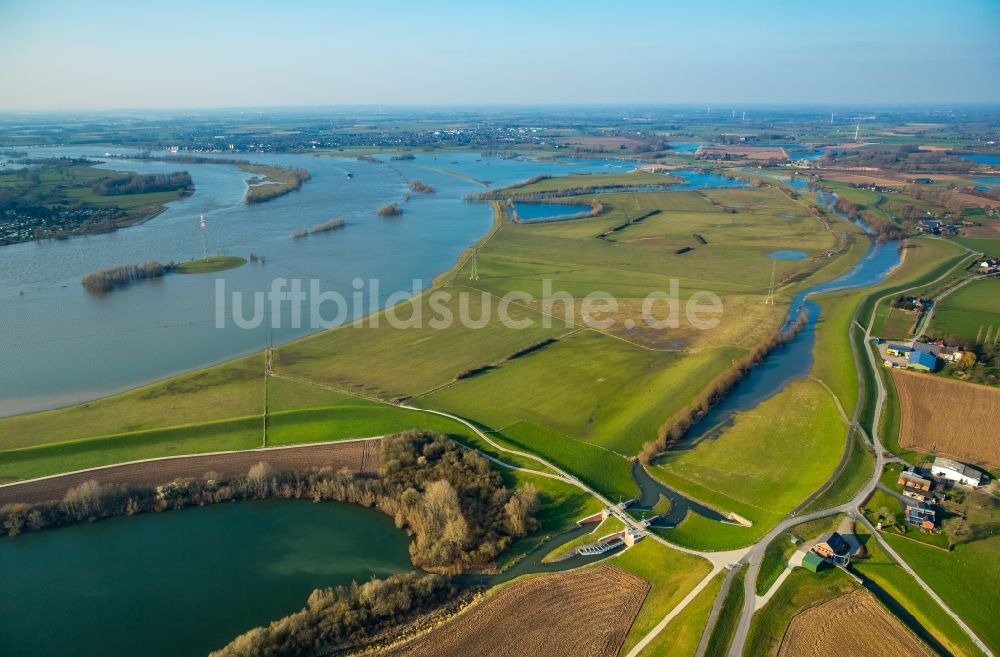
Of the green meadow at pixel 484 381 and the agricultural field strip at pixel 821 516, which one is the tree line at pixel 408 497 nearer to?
the green meadow at pixel 484 381

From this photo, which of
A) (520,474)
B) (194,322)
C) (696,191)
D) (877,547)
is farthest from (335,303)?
(696,191)

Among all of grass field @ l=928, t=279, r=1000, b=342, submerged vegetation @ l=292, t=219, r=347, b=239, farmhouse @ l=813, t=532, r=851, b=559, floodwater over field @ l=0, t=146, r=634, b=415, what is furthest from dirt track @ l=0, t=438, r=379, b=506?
submerged vegetation @ l=292, t=219, r=347, b=239

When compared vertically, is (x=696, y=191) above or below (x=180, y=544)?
above

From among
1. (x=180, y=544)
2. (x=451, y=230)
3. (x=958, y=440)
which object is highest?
(x=451, y=230)

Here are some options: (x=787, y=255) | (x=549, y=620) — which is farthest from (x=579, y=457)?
(x=787, y=255)

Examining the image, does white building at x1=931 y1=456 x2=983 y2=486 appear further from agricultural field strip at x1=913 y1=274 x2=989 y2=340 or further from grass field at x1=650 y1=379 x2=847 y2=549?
agricultural field strip at x1=913 y1=274 x2=989 y2=340

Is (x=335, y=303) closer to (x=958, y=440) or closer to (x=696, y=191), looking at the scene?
(x=958, y=440)
